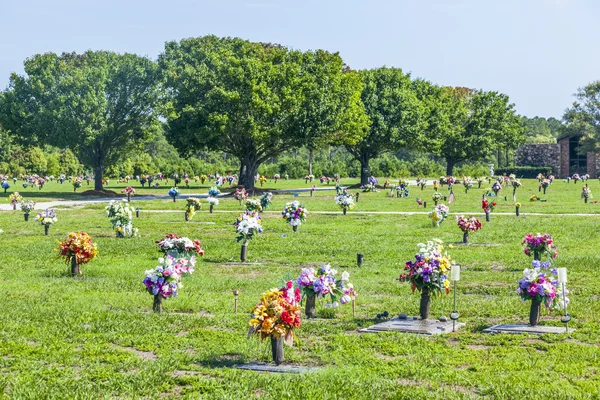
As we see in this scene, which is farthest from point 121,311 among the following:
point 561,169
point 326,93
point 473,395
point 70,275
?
point 561,169

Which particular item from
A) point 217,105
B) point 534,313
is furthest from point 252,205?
point 217,105

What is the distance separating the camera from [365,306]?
1773cm

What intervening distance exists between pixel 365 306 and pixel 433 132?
263 feet

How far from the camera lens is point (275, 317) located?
12234mm

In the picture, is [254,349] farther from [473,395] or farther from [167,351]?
[473,395]

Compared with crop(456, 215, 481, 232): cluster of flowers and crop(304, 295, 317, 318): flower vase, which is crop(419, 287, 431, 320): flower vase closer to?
crop(304, 295, 317, 318): flower vase

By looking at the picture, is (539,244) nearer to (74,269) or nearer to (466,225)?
(466,225)

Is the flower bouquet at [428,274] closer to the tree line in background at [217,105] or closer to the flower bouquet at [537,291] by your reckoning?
the flower bouquet at [537,291]

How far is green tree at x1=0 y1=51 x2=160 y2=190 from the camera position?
71.9 m

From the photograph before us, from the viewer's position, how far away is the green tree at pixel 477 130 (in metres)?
106

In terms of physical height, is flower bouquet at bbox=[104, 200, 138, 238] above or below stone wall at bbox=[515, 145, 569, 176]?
below

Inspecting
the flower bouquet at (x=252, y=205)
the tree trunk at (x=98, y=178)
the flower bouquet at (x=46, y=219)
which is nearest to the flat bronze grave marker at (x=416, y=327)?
the flower bouquet at (x=46, y=219)

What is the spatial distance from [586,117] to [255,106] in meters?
73.9

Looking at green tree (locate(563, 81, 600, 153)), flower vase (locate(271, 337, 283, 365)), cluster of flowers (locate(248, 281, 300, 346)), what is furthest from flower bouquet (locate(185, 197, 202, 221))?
green tree (locate(563, 81, 600, 153))
